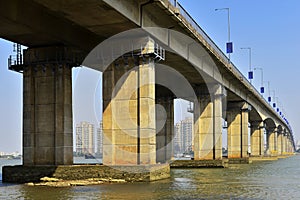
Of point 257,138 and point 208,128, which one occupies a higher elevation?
point 208,128

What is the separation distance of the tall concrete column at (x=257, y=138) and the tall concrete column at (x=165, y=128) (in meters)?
50.0

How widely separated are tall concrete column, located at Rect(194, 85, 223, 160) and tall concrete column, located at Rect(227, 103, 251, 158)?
22298mm

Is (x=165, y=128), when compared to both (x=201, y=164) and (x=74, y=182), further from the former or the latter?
A: (x=74, y=182)

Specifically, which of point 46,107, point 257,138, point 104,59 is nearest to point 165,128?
point 46,107

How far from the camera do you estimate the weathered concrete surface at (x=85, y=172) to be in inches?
1345

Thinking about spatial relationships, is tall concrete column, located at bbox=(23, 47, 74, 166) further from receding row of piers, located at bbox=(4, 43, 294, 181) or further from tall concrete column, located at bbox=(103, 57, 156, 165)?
tall concrete column, located at bbox=(103, 57, 156, 165)

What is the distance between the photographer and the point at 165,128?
73188 mm

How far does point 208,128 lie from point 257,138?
197ft

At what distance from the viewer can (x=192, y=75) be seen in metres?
57.2

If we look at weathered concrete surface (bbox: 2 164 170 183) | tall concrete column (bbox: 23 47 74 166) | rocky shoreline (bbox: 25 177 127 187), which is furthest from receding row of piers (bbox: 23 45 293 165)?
rocky shoreline (bbox: 25 177 127 187)

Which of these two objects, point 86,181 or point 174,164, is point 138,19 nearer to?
point 86,181

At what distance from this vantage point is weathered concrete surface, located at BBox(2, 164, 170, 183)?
3416 cm

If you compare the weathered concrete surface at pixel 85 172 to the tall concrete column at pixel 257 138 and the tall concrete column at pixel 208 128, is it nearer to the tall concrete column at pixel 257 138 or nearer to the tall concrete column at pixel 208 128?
the tall concrete column at pixel 208 128

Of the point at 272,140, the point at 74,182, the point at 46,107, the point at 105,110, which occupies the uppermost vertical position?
the point at 46,107
